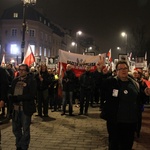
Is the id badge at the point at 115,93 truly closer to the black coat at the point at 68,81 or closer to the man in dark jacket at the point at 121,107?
the man in dark jacket at the point at 121,107

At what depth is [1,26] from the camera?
65250mm

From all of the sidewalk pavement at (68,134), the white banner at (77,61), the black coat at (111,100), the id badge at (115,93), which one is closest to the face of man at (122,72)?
the black coat at (111,100)

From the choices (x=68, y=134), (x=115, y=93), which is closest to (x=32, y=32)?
(x=68, y=134)

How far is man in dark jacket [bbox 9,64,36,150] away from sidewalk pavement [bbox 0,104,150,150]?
699mm

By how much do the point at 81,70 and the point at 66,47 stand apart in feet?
258

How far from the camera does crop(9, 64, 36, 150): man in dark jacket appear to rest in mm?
6363

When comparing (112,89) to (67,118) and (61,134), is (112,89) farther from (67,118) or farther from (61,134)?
(67,118)

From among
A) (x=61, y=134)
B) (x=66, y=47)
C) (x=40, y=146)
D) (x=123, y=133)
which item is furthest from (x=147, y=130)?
(x=66, y=47)

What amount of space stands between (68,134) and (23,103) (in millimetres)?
2627

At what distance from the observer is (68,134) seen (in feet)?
28.3

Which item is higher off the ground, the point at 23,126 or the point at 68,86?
the point at 68,86

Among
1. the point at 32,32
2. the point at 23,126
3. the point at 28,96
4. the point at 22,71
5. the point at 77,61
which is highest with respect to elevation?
the point at 32,32

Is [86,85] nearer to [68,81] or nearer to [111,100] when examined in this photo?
[68,81]

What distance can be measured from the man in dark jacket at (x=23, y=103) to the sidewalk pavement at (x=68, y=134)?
699mm
